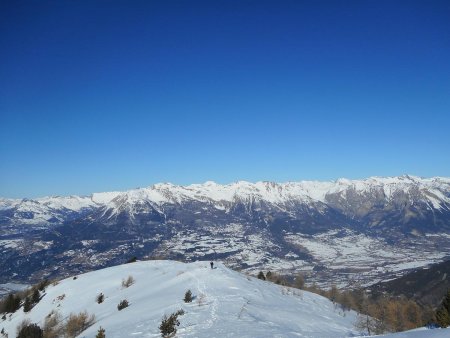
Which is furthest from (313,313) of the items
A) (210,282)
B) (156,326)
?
(156,326)

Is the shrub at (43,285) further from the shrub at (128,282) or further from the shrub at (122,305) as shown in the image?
the shrub at (122,305)

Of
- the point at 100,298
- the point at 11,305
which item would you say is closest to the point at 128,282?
the point at 100,298

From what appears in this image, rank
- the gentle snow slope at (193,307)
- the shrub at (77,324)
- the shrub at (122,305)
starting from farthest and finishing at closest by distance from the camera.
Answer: the shrub at (122,305) → the shrub at (77,324) → the gentle snow slope at (193,307)

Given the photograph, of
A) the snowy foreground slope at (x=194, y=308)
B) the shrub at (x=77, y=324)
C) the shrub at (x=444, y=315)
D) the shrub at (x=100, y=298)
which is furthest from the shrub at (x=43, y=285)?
the shrub at (x=444, y=315)

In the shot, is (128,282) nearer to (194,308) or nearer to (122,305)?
(122,305)

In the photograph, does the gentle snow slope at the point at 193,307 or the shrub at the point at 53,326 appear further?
the shrub at the point at 53,326

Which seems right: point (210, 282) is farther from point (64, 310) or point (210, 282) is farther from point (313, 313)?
point (64, 310)
